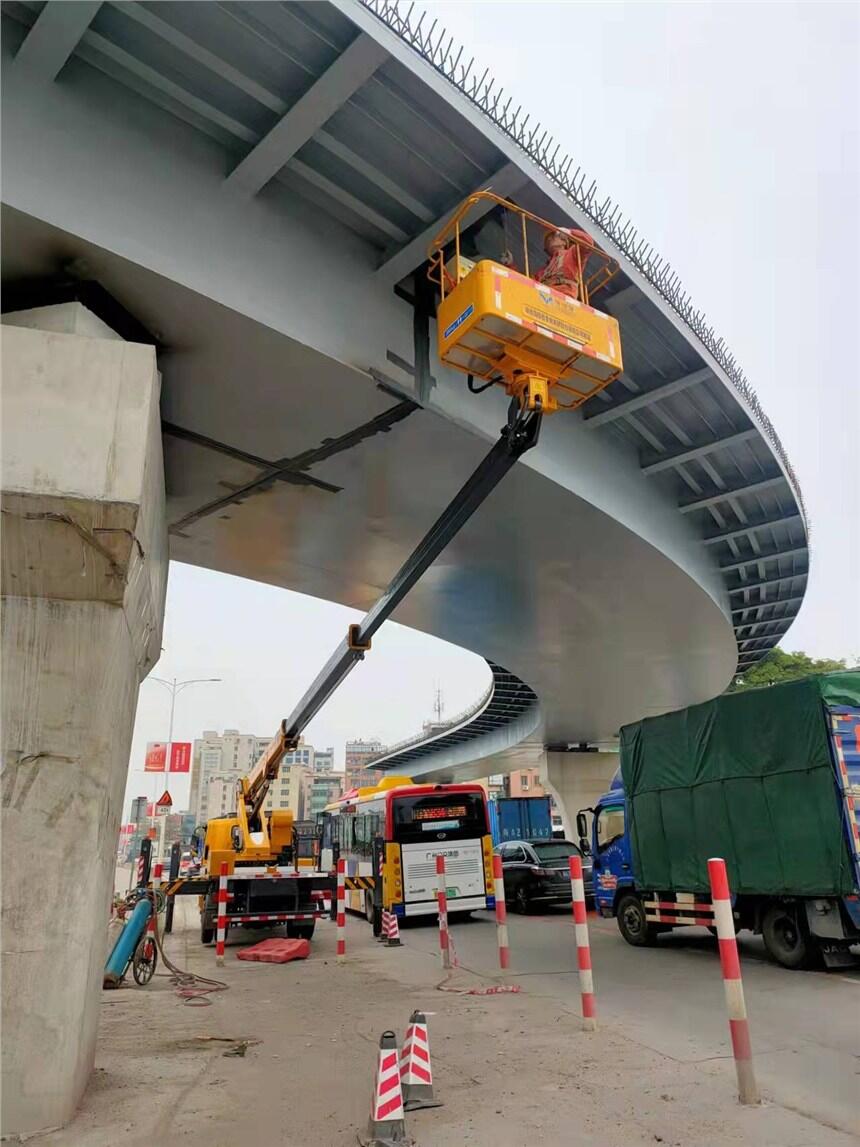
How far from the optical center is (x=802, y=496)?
45.5 feet

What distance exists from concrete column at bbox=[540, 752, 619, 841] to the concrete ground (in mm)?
26278

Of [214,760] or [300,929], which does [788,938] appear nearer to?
[300,929]

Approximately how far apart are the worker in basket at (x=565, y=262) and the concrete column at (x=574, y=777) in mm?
30981

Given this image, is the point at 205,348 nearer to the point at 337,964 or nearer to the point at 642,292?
the point at 642,292

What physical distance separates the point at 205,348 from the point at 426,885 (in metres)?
12.5

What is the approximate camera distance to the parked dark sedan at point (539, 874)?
61.4 feet

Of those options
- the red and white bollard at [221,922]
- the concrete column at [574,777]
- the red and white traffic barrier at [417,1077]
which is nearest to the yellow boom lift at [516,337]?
the red and white traffic barrier at [417,1077]

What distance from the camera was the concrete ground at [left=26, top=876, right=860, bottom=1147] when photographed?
4629 mm

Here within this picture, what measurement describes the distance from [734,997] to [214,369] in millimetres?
6579

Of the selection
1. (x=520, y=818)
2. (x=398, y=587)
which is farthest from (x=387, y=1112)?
(x=520, y=818)

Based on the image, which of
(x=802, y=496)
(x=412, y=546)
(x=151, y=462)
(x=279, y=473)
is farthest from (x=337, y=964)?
(x=802, y=496)

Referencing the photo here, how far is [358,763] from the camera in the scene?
13788 cm

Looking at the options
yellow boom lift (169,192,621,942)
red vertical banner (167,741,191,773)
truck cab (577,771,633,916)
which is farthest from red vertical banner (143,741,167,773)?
yellow boom lift (169,192,621,942)

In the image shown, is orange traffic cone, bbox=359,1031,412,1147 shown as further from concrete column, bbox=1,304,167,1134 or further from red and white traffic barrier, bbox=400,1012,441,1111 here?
concrete column, bbox=1,304,167,1134
